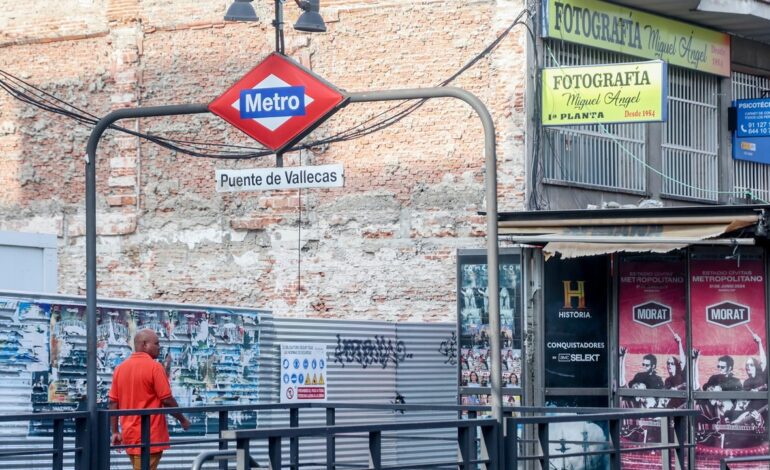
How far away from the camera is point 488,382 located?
17.1 m

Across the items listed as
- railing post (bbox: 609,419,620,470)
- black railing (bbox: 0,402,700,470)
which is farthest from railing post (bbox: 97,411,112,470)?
railing post (bbox: 609,419,620,470)

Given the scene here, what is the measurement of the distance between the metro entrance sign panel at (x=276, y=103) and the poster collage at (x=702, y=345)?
5.18 m

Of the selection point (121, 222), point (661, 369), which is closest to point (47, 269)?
point (121, 222)

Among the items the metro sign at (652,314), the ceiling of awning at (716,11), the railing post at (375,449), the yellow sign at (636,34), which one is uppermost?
the ceiling of awning at (716,11)

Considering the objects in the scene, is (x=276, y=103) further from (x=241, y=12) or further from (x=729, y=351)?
(x=729, y=351)

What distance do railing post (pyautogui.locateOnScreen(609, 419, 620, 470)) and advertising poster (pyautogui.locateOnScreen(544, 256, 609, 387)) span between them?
573cm

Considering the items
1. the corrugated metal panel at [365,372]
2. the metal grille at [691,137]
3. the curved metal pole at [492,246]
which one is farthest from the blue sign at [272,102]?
the metal grille at [691,137]

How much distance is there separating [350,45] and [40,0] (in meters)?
5.48

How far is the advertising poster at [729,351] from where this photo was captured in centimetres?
1514

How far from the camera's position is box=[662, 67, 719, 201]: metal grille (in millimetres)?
20812

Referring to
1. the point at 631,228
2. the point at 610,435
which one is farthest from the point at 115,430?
the point at 631,228

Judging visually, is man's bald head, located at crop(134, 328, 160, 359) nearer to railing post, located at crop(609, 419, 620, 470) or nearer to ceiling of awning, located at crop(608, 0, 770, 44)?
railing post, located at crop(609, 419, 620, 470)

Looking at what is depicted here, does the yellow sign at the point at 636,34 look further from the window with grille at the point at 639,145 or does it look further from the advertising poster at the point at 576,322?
the advertising poster at the point at 576,322

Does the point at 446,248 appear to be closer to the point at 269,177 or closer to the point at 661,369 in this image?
the point at 661,369
